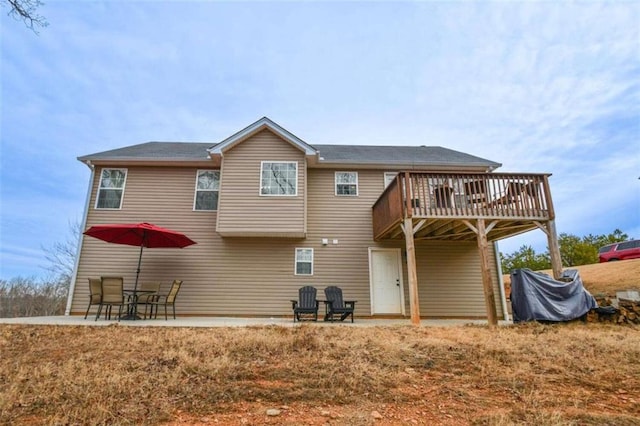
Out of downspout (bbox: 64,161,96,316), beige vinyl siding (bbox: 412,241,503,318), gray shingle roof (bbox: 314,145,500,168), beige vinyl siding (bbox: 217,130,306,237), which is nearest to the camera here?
downspout (bbox: 64,161,96,316)

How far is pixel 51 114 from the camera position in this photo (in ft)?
87.9

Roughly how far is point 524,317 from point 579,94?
16724 millimetres

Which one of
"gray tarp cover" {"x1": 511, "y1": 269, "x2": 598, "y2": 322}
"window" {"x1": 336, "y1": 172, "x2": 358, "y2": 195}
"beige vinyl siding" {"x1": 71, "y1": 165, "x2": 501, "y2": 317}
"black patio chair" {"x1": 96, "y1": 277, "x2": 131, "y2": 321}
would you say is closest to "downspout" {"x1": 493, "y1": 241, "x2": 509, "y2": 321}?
"beige vinyl siding" {"x1": 71, "y1": 165, "x2": 501, "y2": 317}

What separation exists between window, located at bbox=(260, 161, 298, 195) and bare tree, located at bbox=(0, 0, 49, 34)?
5.62m

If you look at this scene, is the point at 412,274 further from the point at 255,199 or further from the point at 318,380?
the point at 255,199

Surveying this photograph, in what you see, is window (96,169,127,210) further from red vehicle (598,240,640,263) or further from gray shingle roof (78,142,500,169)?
red vehicle (598,240,640,263)

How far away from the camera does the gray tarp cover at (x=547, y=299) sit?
7.00 meters

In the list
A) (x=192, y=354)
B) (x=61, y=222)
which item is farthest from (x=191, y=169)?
(x=61, y=222)

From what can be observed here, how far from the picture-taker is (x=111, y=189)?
32.4ft

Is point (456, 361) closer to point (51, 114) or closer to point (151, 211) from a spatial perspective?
point (151, 211)

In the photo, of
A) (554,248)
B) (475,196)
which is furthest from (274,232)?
(554,248)

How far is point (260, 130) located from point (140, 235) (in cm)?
462

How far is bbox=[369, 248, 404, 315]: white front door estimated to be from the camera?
30.8 feet

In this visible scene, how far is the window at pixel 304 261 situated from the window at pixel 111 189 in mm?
5972
